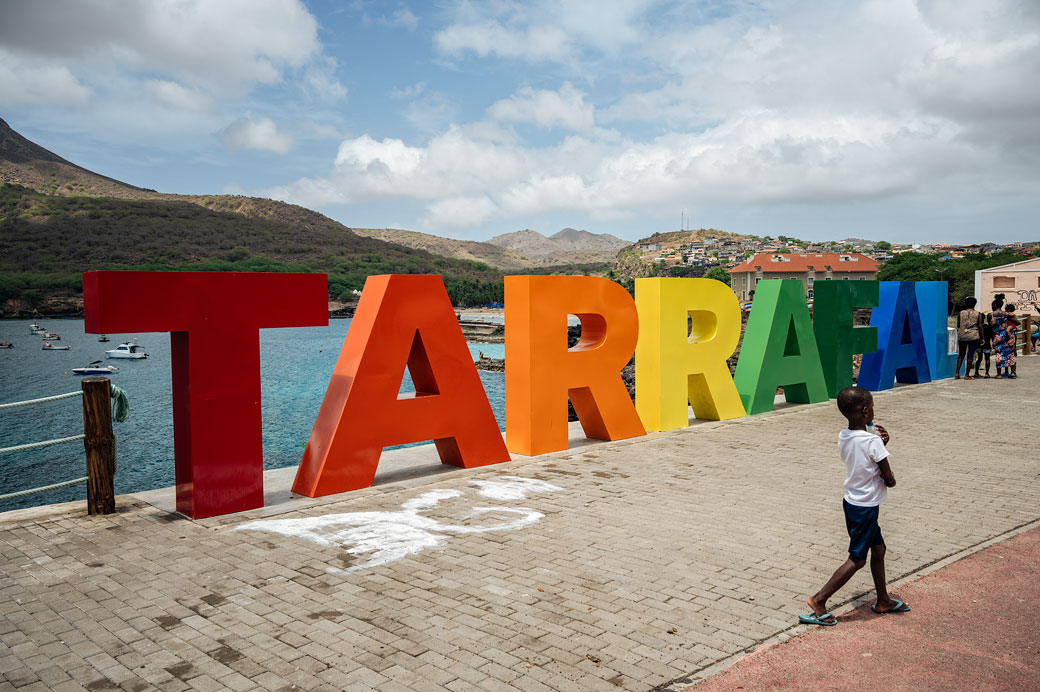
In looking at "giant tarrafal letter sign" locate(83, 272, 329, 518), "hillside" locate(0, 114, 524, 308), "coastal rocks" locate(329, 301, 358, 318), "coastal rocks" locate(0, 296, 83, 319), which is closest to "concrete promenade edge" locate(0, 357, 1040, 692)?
"giant tarrafal letter sign" locate(83, 272, 329, 518)

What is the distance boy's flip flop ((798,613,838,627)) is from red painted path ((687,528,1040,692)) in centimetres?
5

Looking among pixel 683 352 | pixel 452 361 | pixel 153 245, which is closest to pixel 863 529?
pixel 452 361

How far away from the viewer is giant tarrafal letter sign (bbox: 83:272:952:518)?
7.08 m

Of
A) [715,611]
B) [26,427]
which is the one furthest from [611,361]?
[26,427]

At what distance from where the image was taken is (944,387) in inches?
655

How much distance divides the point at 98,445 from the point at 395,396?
299 cm

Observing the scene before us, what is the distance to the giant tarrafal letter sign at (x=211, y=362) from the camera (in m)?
6.74

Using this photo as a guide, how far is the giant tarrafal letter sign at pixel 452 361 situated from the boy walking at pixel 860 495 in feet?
16.8

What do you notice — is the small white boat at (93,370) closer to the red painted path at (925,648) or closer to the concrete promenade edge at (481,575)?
the concrete promenade edge at (481,575)

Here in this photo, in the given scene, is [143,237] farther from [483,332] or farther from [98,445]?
[98,445]

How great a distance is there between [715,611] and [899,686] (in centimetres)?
125

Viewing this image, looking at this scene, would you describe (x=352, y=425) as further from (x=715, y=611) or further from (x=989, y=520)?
(x=989, y=520)

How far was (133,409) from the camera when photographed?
1826 inches

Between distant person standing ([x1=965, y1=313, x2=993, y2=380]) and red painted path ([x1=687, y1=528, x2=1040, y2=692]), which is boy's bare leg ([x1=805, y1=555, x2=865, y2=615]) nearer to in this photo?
red painted path ([x1=687, y1=528, x2=1040, y2=692])
